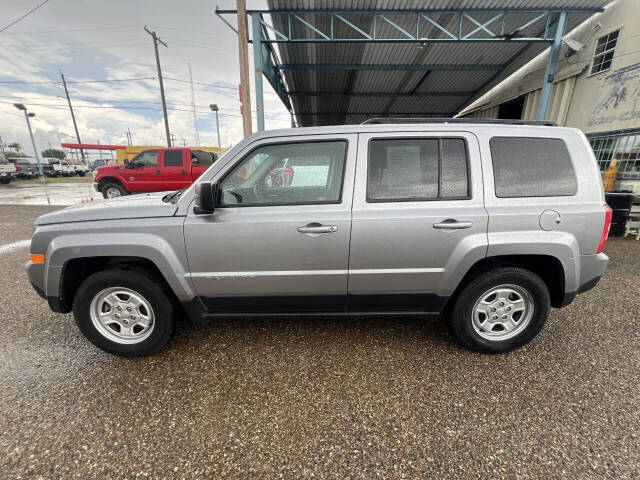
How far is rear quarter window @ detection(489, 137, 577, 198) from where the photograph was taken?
2.21 metres

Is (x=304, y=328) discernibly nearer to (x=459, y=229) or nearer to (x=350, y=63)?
(x=459, y=229)

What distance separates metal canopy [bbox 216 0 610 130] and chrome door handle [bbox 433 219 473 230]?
7297 mm

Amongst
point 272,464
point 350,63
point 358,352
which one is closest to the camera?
point 272,464

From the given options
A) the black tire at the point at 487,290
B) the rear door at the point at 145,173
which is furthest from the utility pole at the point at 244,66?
the black tire at the point at 487,290

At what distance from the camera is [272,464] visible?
1.57 m

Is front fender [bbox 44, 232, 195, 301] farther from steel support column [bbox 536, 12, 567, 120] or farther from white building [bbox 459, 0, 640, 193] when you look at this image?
white building [bbox 459, 0, 640, 193]

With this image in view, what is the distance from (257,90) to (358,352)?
789cm

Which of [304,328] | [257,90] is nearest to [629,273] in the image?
[304,328]

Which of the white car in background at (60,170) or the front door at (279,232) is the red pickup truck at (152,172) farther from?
the white car in background at (60,170)

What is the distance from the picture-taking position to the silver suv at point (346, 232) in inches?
84.7

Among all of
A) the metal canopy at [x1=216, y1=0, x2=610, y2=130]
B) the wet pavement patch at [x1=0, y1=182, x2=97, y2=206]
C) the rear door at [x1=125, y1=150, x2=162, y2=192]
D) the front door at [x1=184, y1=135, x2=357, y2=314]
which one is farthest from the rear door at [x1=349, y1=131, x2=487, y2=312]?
the wet pavement patch at [x1=0, y1=182, x2=97, y2=206]

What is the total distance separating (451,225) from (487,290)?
69 cm

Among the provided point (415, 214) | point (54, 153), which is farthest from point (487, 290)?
point (54, 153)

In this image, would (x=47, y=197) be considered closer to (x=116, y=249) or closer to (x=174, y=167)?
(x=174, y=167)
